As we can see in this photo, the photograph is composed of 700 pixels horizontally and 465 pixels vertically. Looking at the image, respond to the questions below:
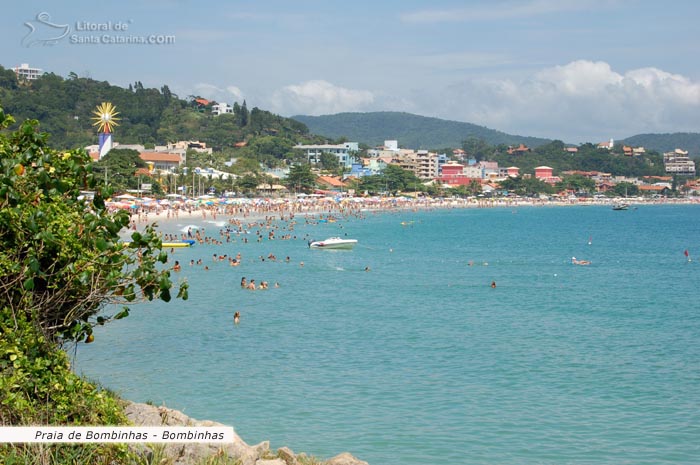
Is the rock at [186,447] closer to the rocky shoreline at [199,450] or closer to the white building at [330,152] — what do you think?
the rocky shoreline at [199,450]

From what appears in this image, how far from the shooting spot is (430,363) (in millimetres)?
18484

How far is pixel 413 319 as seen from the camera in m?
24.8

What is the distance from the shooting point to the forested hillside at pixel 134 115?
14200cm

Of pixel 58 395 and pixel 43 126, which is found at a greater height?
pixel 43 126

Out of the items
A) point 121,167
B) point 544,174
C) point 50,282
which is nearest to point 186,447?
point 50,282

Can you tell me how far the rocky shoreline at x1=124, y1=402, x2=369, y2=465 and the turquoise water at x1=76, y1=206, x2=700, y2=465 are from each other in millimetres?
2109

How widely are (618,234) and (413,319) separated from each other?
52.4 metres

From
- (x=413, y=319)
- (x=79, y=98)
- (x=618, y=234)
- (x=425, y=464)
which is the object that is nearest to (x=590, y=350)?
(x=413, y=319)

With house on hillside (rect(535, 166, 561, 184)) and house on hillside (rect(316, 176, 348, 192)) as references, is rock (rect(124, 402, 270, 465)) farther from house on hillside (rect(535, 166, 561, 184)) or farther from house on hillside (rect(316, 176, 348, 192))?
house on hillside (rect(535, 166, 561, 184))

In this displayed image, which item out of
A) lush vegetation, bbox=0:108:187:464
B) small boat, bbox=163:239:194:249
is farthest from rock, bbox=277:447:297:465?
small boat, bbox=163:239:194:249

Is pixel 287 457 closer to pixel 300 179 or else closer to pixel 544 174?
pixel 300 179

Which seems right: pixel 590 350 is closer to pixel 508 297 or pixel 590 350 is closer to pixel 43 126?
pixel 508 297
